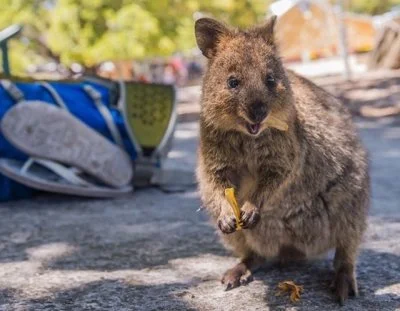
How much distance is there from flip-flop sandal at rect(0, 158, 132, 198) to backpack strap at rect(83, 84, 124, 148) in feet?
1.12

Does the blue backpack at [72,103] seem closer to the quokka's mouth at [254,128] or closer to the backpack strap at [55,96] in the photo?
the backpack strap at [55,96]

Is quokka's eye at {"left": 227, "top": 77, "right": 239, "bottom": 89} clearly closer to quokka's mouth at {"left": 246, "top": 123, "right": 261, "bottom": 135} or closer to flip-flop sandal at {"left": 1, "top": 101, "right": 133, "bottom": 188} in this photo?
quokka's mouth at {"left": 246, "top": 123, "right": 261, "bottom": 135}

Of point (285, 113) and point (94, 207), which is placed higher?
point (285, 113)

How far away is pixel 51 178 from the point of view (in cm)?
358

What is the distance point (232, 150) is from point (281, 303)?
503mm

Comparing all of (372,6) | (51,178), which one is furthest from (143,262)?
(372,6)

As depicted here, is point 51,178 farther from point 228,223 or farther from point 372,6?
point 372,6

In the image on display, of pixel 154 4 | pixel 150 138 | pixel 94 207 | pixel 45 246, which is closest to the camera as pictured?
pixel 45 246

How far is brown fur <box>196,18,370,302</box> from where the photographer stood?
1934 mm

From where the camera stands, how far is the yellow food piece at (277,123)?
192cm

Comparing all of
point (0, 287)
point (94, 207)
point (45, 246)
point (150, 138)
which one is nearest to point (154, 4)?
point (150, 138)

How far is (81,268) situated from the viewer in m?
2.35

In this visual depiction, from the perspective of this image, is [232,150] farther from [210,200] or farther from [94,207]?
[94,207]

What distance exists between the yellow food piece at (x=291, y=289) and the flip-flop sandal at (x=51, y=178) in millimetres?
1826
